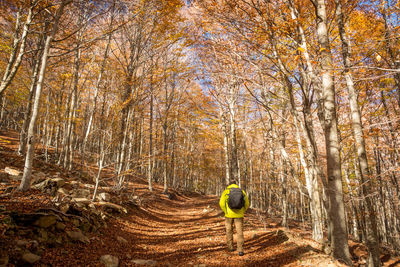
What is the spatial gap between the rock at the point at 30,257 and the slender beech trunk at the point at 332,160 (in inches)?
198

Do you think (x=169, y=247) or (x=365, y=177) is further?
(x=365, y=177)

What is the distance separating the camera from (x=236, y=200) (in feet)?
16.6

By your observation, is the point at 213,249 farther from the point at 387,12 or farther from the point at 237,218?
the point at 387,12

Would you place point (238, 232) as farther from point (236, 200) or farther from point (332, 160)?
point (332, 160)

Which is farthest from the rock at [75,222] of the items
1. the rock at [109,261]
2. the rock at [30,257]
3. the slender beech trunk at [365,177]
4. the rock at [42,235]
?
the slender beech trunk at [365,177]

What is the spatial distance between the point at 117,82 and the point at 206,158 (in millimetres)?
22146

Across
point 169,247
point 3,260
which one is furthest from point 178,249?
point 3,260

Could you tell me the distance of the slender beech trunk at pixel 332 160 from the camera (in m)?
3.94

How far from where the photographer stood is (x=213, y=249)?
18.0ft

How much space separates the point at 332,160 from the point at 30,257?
5.39 metres

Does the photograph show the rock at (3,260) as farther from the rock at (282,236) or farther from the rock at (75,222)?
the rock at (282,236)

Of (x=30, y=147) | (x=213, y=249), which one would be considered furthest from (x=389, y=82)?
(x=30, y=147)

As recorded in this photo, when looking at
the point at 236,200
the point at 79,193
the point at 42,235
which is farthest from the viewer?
the point at 79,193

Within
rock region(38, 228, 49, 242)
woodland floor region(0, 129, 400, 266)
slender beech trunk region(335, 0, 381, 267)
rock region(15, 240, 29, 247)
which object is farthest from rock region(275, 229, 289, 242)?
rock region(15, 240, 29, 247)
